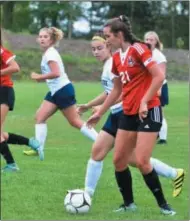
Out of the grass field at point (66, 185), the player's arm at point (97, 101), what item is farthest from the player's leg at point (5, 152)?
the player's arm at point (97, 101)

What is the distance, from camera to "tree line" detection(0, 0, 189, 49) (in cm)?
6725

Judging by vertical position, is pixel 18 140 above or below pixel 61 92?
below

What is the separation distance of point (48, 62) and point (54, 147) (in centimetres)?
254

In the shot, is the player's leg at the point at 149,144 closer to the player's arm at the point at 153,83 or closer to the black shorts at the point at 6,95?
the player's arm at the point at 153,83

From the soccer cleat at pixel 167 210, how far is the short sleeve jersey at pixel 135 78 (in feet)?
3.26

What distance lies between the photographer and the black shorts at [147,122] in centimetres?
653

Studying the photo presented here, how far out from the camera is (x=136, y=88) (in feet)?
21.8

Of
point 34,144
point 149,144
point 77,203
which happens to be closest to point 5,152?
point 34,144

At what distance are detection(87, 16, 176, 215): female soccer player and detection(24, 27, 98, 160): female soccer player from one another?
10.1 ft

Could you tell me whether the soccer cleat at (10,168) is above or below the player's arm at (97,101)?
below

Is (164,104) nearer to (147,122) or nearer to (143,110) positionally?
(147,122)

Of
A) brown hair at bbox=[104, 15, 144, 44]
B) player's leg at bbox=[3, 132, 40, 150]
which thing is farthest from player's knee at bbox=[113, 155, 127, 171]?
player's leg at bbox=[3, 132, 40, 150]

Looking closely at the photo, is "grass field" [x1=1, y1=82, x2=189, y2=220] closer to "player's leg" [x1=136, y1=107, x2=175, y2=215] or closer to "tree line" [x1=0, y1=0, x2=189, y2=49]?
"player's leg" [x1=136, y1=107, x2=175, y2=215]

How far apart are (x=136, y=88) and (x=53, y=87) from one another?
13.8 ft
